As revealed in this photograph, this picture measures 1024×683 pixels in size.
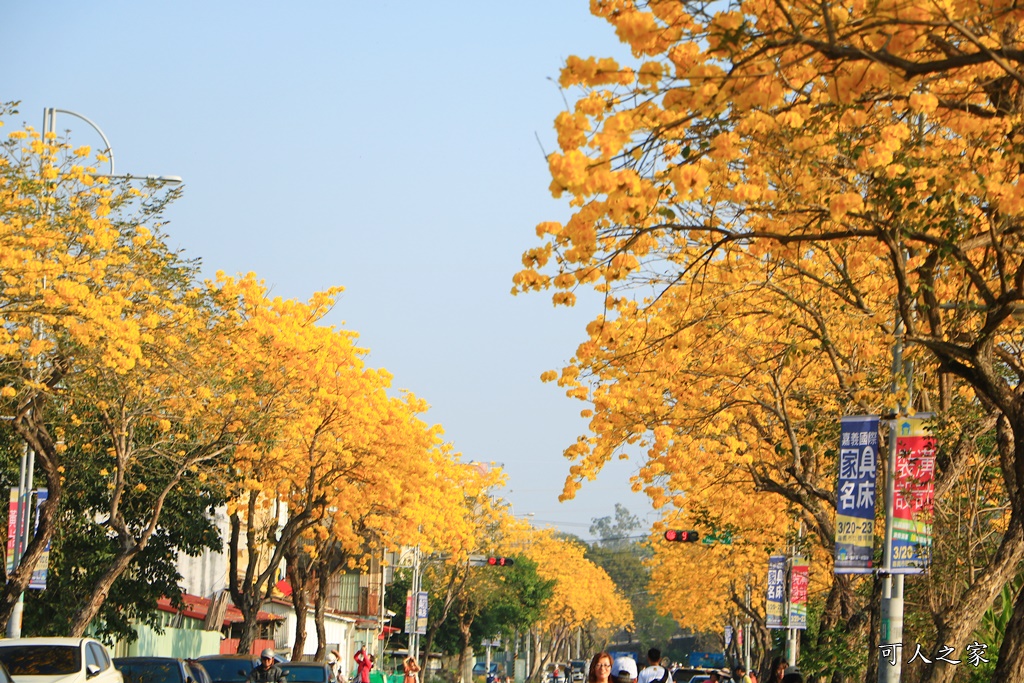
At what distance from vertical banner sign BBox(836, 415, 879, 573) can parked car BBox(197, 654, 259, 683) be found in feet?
43.2

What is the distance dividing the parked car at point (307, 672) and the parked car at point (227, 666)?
0.68m

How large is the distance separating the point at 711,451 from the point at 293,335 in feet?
33.4

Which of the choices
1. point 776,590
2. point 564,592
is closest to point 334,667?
point 776,590

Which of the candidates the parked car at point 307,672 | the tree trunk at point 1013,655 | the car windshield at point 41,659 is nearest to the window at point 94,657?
the car windshield at point 41,659

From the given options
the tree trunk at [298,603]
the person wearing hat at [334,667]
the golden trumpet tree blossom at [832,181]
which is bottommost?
the person wearing hat at [334,667]

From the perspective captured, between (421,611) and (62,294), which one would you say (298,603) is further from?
(62,294)

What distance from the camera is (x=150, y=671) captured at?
1900 centimetres

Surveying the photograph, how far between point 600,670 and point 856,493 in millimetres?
6845

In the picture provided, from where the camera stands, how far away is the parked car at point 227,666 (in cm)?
2509

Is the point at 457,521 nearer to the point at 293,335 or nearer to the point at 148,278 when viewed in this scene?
the point at 293,335

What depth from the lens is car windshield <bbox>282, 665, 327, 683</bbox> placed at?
25234 mm

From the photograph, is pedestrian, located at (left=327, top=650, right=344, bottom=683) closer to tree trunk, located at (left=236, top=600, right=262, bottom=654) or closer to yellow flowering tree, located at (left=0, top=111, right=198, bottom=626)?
tree trunk, located at (left=236, top=600, right=262, bottom=654)

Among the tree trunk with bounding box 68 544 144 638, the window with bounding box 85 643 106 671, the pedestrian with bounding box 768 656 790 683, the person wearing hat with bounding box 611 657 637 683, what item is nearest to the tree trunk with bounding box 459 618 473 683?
the tree trunk with bounding box 68 544 144 638

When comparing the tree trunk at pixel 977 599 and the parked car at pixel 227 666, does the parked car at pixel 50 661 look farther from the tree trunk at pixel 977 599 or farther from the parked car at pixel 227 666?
the parked car at pixel 227 666
